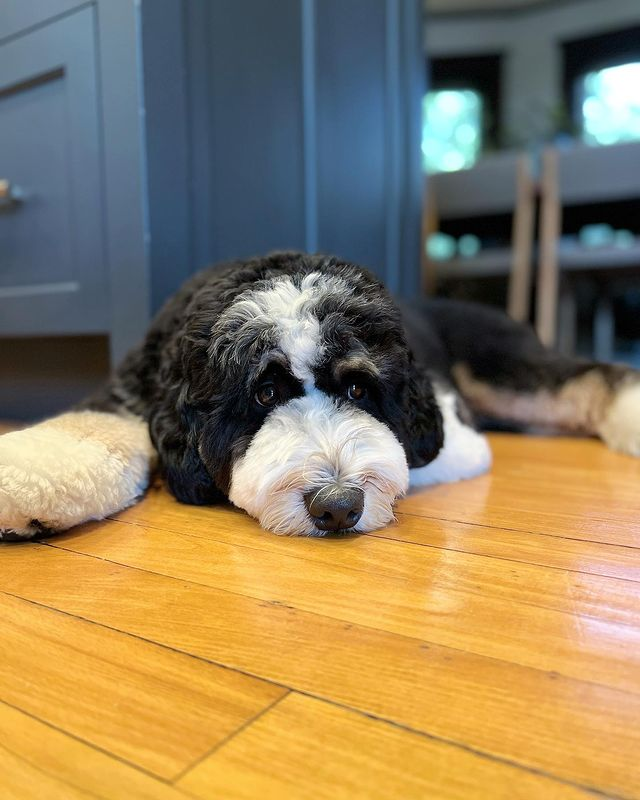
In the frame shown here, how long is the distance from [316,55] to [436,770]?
3745mm

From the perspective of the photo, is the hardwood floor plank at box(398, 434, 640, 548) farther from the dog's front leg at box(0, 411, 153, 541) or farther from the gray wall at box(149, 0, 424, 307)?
the gray wall at box(149, 0, 424, 307)

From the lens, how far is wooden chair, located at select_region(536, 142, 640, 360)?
543 centimetres

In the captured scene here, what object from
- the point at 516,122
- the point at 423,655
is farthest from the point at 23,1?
the point at 516,122

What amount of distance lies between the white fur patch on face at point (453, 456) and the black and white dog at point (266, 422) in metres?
0.01

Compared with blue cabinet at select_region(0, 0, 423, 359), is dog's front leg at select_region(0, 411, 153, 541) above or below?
below

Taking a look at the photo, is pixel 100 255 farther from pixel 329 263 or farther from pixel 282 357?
pixel 282 357

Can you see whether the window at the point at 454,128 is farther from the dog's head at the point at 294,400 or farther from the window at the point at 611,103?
the dog's head at the point at 294,400

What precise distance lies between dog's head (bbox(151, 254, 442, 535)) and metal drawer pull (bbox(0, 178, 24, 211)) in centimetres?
169

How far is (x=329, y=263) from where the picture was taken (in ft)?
6.32

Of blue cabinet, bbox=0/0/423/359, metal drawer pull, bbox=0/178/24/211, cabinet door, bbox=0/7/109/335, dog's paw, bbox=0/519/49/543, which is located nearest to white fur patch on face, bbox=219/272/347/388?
dog's paw, bbox=0/519/49/543

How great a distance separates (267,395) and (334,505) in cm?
36

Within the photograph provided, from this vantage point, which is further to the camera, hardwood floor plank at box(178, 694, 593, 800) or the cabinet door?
the cabinet door

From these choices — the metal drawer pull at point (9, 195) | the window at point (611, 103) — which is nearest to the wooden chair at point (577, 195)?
the metal drawer pull at point (9, 195)

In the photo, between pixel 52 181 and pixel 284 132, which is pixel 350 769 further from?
pixel 284 132
